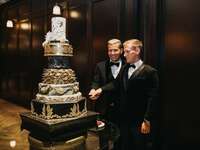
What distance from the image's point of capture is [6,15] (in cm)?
870

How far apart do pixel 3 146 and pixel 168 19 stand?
3.23 metres

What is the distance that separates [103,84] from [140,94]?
0.67 metres

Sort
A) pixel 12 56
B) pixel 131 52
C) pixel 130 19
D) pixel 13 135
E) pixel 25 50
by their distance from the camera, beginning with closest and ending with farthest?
pixel 131 52 → pixel 130 19 → pixel 13 135 → pixel 25 50 → pixel 12 56

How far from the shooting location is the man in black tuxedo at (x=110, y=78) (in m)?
3.17

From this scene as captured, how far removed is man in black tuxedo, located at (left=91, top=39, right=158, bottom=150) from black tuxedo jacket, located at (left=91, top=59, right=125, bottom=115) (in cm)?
27

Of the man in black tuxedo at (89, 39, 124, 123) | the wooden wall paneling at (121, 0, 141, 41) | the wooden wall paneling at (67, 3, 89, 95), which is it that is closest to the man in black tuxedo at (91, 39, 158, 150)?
the man in black tuxedo at (89, 39, 124, 123)

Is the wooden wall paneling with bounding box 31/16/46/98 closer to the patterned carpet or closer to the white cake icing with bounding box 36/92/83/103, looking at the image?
the patterned carpet

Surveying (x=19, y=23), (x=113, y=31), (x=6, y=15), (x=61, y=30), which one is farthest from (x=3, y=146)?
(x=6, y=15)

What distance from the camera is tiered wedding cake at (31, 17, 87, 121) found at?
2824mm

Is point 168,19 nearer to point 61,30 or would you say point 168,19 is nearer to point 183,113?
point 183,113

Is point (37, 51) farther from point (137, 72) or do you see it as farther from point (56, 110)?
point (137, 72)

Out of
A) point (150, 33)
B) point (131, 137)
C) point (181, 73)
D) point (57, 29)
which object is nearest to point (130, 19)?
point (150, 33)

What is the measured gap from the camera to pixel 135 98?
2756mm

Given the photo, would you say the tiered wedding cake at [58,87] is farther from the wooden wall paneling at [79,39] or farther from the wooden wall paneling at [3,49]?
the wooden wall paneling at [3,49]
